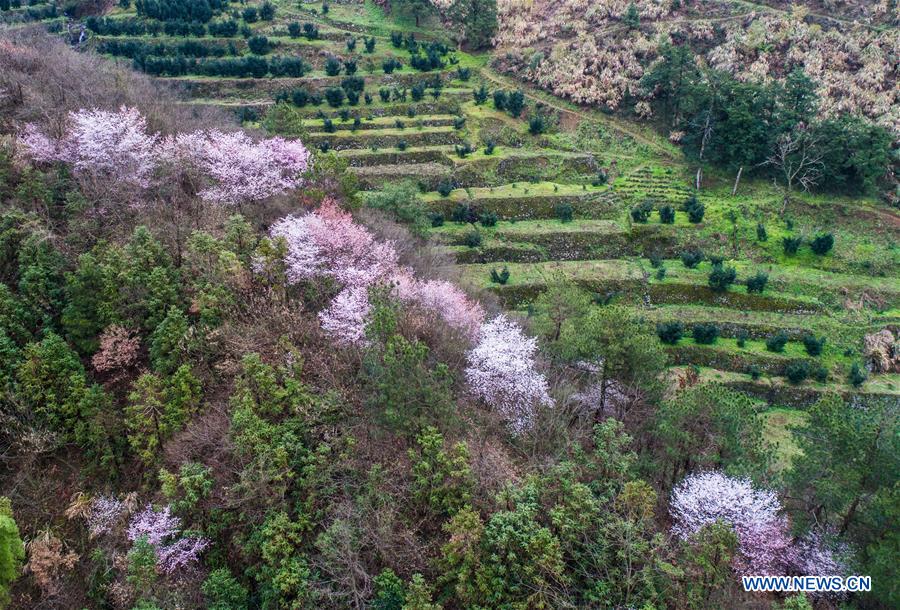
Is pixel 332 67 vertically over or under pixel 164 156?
over

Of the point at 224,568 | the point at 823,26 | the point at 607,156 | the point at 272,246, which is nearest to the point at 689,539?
the point at 224,568

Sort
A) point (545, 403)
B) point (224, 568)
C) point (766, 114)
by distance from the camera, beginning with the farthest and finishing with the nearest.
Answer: point (766, 114) < point (545, 403) < point (224, 568)

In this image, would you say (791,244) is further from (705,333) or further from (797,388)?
(797,388)

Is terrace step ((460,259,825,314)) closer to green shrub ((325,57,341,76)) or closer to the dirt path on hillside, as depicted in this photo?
the dirt path on hillside

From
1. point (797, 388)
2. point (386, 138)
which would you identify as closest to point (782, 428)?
point (797, 388)

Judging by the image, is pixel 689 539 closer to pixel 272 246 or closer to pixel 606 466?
pixel 606 466

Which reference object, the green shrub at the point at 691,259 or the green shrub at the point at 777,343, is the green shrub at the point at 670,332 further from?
A: the green shrub at the point at 691,259
